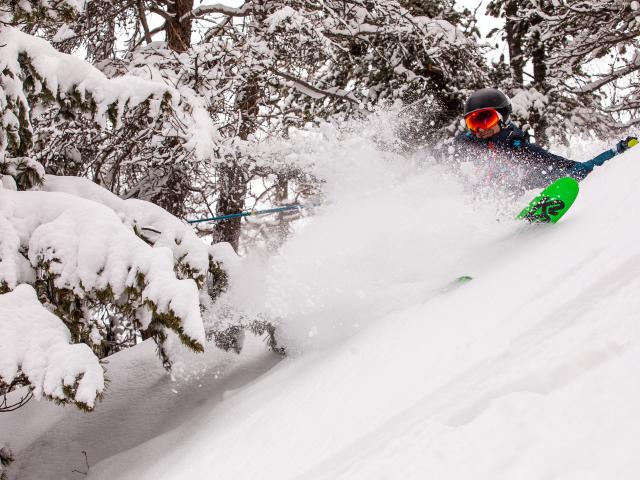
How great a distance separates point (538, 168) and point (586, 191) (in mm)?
762

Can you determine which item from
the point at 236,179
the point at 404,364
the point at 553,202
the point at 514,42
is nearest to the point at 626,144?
the point at 553,202

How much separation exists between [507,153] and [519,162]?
0.54 ft

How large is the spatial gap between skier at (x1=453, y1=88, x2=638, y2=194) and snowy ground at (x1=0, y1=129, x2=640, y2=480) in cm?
38

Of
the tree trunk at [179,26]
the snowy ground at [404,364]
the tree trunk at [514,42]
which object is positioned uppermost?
the tree trunk at [179,26]

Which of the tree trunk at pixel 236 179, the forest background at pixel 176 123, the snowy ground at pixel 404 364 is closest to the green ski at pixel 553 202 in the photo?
the snowy ground at pixel 404 364

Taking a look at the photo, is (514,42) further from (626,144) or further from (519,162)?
(519,162)

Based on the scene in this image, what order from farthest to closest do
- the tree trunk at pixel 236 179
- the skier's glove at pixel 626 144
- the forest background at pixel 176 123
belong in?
the tree trunk at pixel 236 179, the skier's glove at pixel 626 144, the forest background at pixel 176 123

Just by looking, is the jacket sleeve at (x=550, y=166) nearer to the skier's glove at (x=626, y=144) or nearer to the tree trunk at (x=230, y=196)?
the skier's glove at (x=626, y=144)

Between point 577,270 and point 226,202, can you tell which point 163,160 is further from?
point 577,270

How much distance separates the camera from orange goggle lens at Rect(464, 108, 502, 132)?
573 cm

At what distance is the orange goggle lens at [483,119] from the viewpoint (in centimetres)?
573

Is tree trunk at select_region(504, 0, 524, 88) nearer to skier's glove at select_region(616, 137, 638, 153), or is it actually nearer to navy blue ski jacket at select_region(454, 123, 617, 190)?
skier's glove at select_region(616, 137, 638, 153)

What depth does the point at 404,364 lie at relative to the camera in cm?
303

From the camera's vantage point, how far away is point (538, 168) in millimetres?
5809
